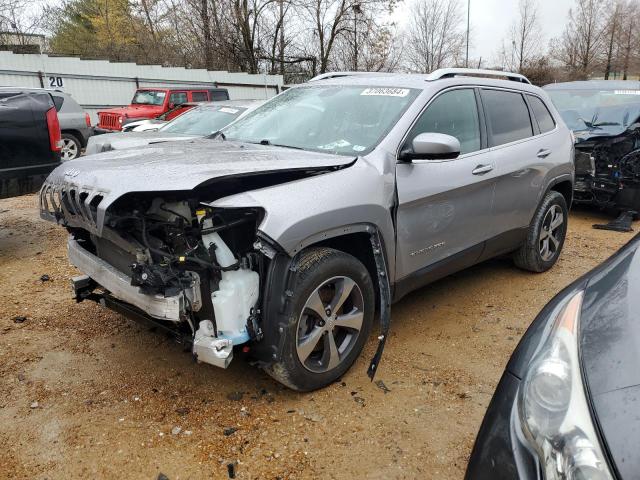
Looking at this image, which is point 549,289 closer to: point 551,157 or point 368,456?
Result: point 551,157

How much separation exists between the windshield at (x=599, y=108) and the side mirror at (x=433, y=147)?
5.33 meters

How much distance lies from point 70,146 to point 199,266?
1034 centimetres

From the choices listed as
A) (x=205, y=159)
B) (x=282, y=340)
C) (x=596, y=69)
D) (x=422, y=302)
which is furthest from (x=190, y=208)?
(x=596, y=69)

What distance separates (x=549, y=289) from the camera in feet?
15.2

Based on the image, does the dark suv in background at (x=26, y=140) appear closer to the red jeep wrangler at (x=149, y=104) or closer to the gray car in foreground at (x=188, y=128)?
the gray car in foreground at (x=188, y=128)

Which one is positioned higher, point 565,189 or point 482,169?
point 482,169

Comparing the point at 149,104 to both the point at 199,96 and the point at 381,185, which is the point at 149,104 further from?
the point at 381,185

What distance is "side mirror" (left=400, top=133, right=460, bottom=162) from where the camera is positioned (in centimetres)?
304

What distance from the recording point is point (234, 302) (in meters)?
2.54

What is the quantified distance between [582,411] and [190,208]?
1.89 meters

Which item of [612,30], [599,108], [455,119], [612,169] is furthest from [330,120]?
[612,30]

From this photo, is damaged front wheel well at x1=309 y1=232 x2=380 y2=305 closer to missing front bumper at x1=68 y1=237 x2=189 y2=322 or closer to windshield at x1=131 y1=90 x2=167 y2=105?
missing front bumper at x1=68 y1=237 x2=189 y2=322

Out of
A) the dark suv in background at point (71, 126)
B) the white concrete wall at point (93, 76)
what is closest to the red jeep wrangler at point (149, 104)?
the dark suv in background at point (71, 126)

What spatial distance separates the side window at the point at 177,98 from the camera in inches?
547
